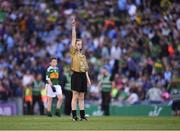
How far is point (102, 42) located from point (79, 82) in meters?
13.7

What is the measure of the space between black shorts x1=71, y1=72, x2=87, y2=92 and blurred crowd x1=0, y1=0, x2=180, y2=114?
9.22 m

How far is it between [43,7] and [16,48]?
11.3ft

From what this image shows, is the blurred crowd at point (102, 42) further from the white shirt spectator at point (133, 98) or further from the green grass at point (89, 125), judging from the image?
the green grass at point (89, 125)

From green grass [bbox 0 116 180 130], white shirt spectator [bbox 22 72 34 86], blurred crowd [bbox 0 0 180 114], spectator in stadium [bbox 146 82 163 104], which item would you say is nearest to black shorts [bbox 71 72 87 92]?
green grass [bbox 0 116 180 130]

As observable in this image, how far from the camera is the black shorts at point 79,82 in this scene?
73.5 feet

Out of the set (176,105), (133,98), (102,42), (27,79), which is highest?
(102,42)

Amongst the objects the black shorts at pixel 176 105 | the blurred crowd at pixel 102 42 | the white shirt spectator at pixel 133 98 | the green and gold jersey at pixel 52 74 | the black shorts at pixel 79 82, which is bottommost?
the black shorts at pixel 176 105

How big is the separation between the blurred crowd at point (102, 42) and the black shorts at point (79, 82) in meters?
9.22

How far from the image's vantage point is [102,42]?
35.9 metres

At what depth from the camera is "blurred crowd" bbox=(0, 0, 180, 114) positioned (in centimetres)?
3281

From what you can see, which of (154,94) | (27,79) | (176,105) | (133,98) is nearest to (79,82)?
(176,105)

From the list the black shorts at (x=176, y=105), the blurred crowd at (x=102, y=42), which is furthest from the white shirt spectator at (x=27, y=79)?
the black shorts at (x=176, y=105)

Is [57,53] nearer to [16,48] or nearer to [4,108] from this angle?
[16,48]

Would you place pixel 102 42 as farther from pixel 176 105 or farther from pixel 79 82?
pixel 79 82
